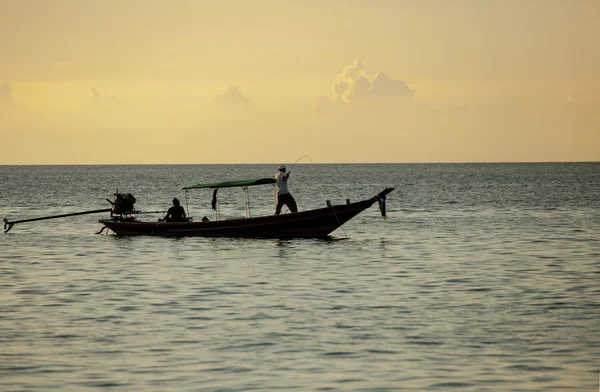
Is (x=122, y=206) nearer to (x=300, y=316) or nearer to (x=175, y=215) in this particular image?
(x=175, y=215)

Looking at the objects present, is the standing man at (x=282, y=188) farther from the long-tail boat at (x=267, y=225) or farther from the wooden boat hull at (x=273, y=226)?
the wooden boat hull at (x=273, y=226)

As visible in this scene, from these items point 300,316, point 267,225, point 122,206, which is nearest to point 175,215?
point 122,206

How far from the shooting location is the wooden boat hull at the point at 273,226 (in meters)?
34.4

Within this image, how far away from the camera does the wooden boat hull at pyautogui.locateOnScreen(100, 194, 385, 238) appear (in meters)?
34.4

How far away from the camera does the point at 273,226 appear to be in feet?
114

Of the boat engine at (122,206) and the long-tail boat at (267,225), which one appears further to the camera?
the boat engine at (122,206)

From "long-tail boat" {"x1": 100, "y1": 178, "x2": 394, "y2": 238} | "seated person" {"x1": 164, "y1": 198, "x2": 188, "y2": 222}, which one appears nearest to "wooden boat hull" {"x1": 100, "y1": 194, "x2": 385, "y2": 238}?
"long-tail boat" {"x1": 100, "y1": 178, "x2": 394, "y2": 238}

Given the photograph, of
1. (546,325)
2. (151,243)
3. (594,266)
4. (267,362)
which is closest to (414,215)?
(151,243)

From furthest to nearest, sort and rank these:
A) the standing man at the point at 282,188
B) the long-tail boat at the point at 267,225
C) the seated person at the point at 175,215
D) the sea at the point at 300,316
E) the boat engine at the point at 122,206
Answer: the boat engine at the point at 122,206
the seated person at the point at 175,215
the long-tail boat at the point at 267,225
the standing man at the point at 282,188
the sea at the point at 300,316

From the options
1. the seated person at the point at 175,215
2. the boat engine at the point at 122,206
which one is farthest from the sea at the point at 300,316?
the boat engine at the point at 122,206

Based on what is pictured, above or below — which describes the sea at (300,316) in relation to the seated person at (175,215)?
below

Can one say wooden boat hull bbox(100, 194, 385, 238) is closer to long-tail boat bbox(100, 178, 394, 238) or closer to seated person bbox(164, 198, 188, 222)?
long-tail boat bbox(100, 178, 394, 238)

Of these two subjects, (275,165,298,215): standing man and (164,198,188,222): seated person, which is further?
(164,198,188,222): seated person

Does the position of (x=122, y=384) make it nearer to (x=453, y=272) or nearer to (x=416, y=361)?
(x=416, y=361)
